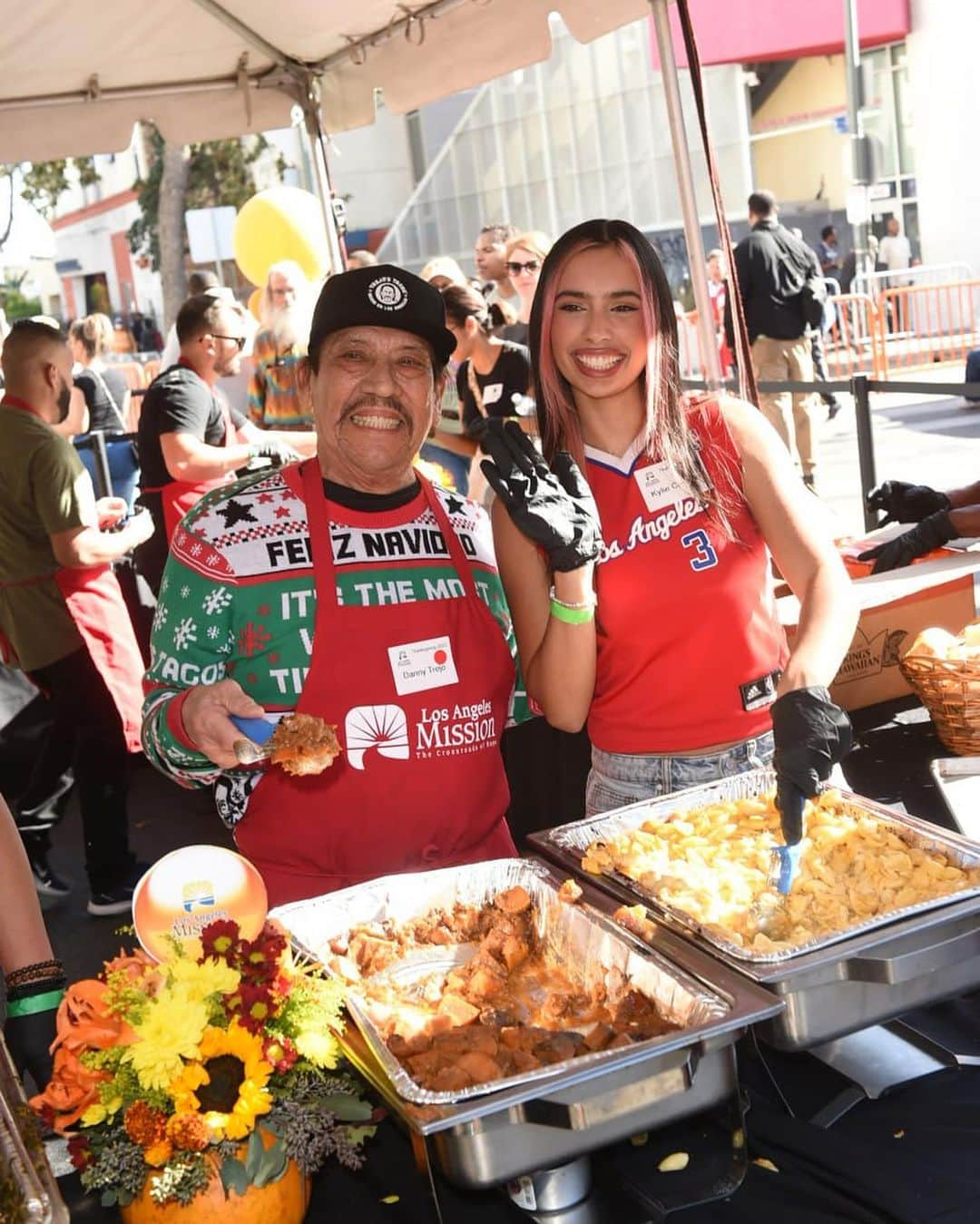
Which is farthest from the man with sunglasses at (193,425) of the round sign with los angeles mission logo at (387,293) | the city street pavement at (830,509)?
the round sign with los angeles mission logo at (387,293)

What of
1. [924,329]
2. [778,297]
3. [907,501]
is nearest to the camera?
[907,501]

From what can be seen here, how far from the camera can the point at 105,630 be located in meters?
3.92

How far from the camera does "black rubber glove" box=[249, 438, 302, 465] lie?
456cm

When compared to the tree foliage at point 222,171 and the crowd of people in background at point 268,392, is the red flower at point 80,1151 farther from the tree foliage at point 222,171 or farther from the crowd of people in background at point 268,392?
the tree foliage at point 222,171

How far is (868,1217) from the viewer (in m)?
1.24

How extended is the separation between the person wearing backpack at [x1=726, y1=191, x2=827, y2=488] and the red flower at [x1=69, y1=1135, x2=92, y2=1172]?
26.2 ft

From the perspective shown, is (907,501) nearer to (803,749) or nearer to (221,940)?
(803,749)

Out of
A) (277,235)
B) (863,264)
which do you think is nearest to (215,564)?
(277,235)

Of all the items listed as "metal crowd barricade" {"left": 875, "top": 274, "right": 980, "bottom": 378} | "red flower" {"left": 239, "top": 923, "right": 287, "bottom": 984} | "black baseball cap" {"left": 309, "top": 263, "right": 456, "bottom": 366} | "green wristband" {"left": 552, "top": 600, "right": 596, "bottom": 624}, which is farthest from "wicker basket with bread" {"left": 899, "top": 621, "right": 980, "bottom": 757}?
"metal crowd barricade" {"left": 875, "top": 274, "right": 980, "bottom": 378}

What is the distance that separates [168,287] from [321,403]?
19925 mm

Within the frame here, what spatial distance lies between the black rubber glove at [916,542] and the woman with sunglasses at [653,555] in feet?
3.90

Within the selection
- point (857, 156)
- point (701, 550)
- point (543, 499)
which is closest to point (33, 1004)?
point (543, 499)

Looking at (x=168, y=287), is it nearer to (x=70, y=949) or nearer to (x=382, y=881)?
(x=70, y=949)

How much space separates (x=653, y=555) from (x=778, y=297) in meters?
7.58
